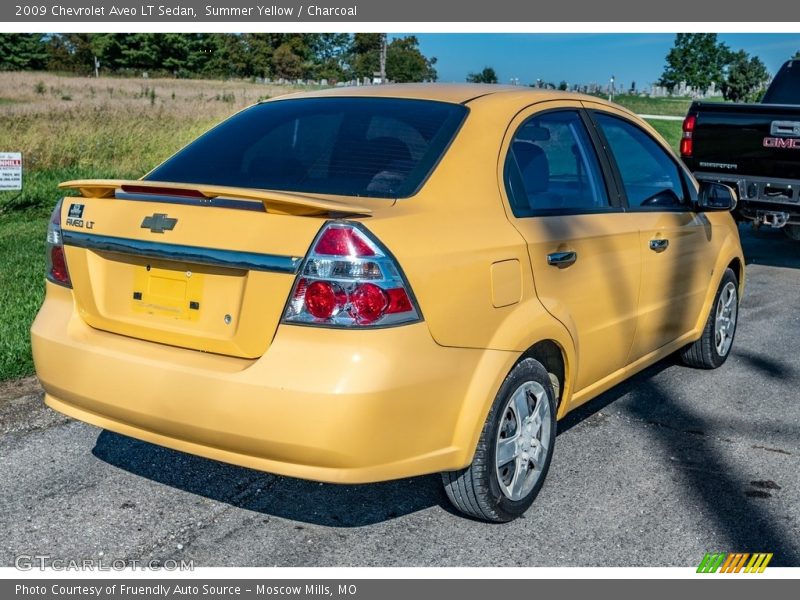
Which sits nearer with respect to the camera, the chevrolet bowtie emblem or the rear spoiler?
the rear spoiler

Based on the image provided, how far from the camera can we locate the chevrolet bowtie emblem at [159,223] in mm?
3199

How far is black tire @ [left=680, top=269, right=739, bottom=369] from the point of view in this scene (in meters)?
5.74

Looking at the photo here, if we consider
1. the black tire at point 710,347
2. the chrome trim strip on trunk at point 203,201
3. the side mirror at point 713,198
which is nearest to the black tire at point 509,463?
the chrome trim strip on trunk at point 203,201

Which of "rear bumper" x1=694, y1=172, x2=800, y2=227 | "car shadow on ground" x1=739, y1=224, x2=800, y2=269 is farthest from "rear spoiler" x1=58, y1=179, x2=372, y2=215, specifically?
"car shadow on ground" x1=739, y1=224, x2=800, y2=269

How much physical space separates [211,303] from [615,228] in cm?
201

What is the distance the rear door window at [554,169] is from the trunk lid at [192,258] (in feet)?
2.38

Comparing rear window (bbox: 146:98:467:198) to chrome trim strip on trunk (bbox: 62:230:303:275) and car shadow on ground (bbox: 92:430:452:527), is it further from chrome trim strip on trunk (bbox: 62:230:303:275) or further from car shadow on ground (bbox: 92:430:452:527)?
car shadow on ground (bbox: 92:430:452:527)

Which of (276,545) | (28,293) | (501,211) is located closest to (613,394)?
(501,211)

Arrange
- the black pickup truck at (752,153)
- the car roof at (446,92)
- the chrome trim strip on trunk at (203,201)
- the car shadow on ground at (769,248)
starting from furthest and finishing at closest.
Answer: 1. the car shadow on ground at (769,248)
2. the black pickup truck at (752,153)
3. the car roof at (446,92)
4. the chrome trim strip on trunk at (203,201)

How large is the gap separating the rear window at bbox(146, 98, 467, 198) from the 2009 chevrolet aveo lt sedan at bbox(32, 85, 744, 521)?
12 millimetres

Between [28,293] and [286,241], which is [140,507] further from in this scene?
[28,293]

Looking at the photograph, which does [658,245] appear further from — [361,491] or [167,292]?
[167,292]

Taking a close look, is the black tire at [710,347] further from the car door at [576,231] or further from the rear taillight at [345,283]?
the rear taillight at [345,283]
